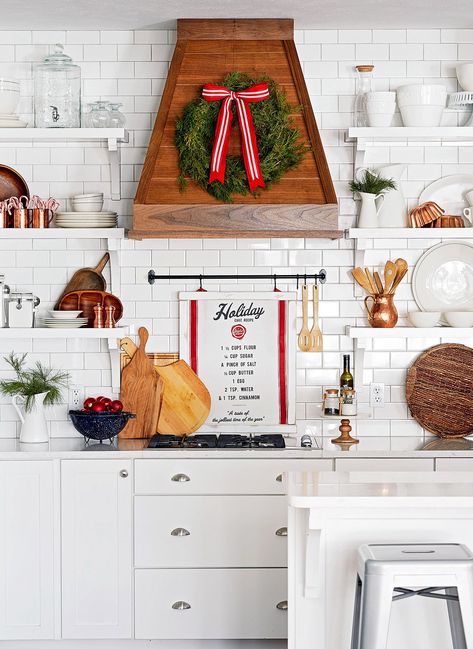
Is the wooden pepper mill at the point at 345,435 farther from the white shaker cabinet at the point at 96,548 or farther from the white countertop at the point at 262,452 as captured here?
the white shaker cabinet at the point at 96,548

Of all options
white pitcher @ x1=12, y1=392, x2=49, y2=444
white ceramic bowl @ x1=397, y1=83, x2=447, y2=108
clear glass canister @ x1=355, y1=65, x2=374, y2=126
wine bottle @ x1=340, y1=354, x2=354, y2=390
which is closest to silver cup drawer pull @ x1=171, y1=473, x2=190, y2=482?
white pitcher @ x1=12, y1=392, x2=49, y2=444

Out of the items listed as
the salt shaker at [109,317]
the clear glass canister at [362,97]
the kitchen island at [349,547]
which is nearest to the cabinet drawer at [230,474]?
the salt shaker at [109,317]

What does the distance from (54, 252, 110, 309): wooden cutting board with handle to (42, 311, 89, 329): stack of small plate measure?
0.60 feet

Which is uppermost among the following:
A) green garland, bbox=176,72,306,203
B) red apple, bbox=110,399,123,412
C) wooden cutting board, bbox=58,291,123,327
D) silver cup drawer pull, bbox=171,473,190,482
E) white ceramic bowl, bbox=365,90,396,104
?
white ceramic bowl, bbox=365,90,396,104

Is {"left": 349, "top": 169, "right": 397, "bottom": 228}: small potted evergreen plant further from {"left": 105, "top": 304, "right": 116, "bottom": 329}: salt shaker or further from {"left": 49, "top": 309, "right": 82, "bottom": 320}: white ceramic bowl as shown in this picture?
{"left": 49, "top": 309, "right": 82, "bottom": 320}: white ceramic bowl

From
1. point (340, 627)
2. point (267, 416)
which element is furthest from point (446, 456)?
point (340, 627)

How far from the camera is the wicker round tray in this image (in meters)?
4.57

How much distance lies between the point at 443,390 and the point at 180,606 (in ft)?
5.32

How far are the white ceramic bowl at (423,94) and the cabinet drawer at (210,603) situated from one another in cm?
224

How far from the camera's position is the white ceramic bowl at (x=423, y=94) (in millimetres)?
4355

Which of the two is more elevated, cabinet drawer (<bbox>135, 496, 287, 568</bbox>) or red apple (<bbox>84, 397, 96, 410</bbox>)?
red apple (<bbox>84, 397, 96, 410</bbox>)

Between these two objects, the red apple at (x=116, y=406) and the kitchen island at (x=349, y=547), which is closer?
the kitchen island at (x=349, y=547)

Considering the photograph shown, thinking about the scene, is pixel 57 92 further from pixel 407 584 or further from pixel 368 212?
pixel 407 584

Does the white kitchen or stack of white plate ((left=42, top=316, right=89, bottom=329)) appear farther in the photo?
stack of white plate ((left=42, top=316, right=89, bottom=329))
